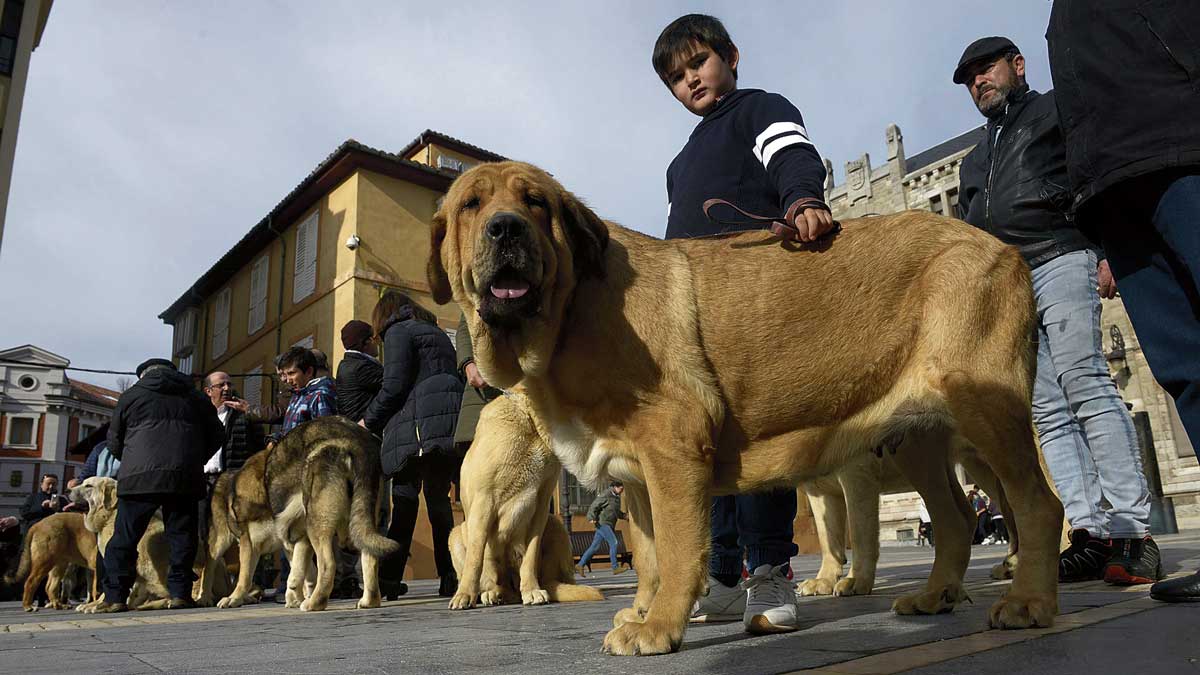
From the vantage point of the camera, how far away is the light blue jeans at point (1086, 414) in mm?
4289

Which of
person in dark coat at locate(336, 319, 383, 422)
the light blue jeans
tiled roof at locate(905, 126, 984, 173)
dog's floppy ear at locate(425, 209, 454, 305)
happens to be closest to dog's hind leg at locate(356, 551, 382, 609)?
person in dark coat at locate(336, 319, 383, 422)

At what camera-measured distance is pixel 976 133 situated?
4559 cm

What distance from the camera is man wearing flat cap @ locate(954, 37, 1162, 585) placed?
4219 mm

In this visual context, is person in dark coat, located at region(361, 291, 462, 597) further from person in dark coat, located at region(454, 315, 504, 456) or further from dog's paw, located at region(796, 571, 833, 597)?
dog's paw, located at region(796, 571, 833, 597)

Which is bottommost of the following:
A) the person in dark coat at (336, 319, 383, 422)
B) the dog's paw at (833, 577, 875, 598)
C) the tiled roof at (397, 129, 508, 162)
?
the dog's paw at (833, 577, 875, 598)

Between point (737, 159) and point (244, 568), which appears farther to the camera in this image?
point (244, 568)

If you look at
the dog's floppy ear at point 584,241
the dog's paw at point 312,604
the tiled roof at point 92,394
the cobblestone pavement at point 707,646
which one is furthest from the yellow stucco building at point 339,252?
the tiled roof at point 92,394

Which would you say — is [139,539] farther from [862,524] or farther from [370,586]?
[862,524]

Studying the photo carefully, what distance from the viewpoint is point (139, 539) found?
7926 millimetres

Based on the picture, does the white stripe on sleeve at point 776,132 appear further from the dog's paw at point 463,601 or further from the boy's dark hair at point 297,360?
the boy's dark hair at point 297,360

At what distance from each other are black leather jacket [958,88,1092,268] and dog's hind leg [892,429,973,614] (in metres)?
1.62

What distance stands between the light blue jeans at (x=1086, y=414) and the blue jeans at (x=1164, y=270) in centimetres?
155

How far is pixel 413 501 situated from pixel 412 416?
88 centimetres

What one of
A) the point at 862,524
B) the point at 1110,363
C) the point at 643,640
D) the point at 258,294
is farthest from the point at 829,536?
the point at 1110,363
